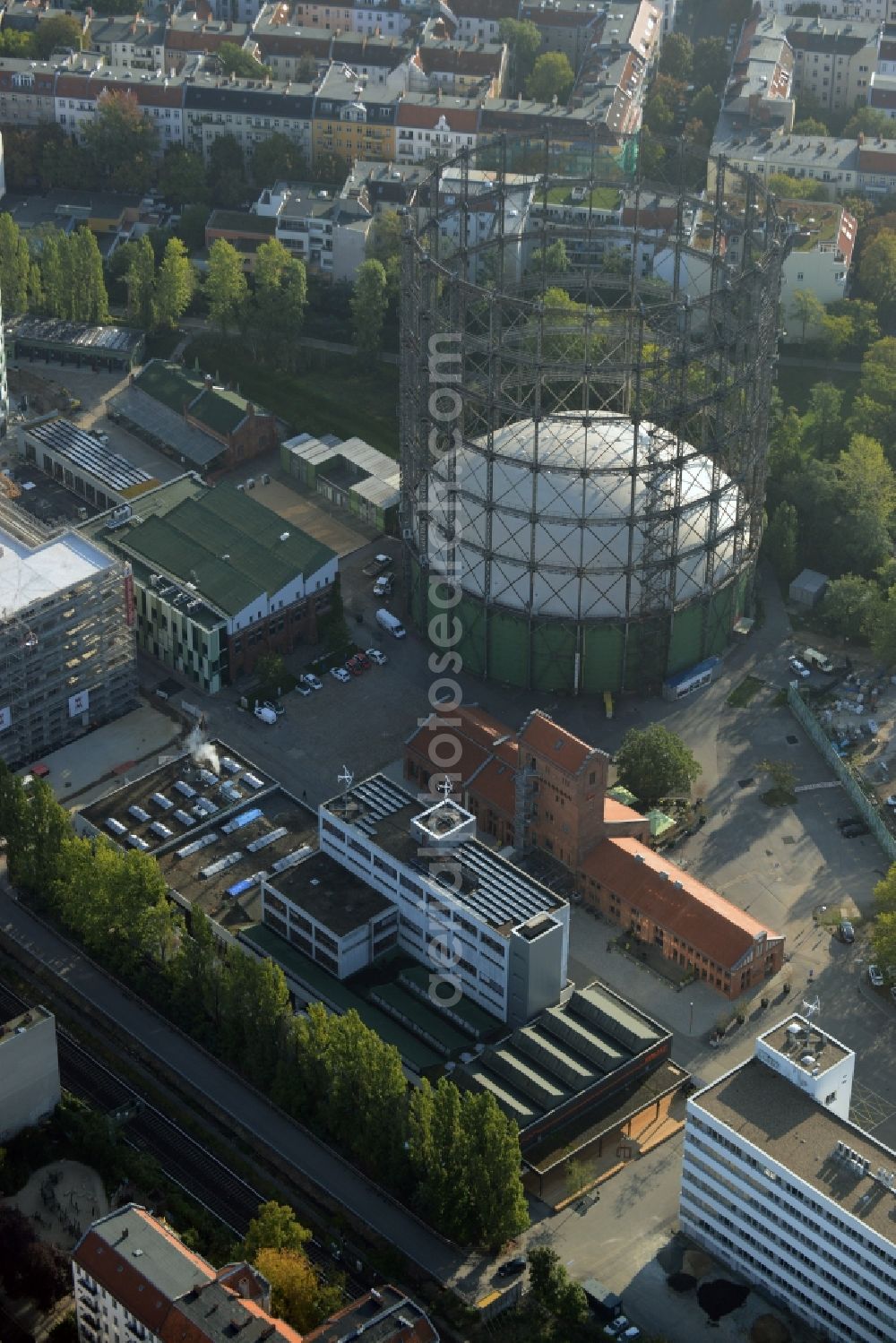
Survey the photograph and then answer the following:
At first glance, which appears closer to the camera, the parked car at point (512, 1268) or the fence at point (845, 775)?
the parked car at point (512, 1268)

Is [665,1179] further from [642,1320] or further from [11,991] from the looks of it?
[11,991]

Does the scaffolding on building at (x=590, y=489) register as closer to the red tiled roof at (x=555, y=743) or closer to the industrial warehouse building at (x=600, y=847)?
the industrial warehouse building at (x=600, y=847)

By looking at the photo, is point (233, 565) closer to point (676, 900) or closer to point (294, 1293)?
point (676, 900)

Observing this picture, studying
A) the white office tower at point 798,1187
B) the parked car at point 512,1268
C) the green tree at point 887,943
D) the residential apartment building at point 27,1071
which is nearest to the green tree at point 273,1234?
the parked car at point 512,1268

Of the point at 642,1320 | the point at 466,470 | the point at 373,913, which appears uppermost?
the point at 466,470

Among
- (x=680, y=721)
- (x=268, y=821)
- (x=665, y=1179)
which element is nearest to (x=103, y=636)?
(x=268, y=821)

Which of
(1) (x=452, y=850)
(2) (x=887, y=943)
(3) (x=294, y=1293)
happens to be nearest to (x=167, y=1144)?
(3) (x=294, y=1293)
